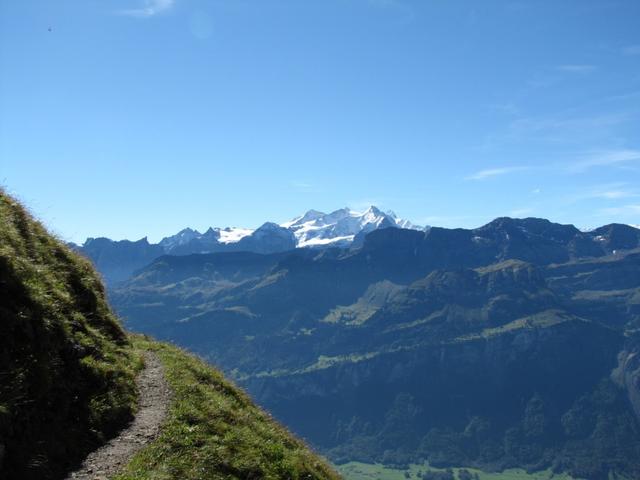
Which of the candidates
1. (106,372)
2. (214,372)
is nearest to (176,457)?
(106,372)

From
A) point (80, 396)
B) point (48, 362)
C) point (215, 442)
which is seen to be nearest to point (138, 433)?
point (80, 396)

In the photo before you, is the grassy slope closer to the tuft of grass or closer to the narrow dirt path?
the narrow dirt path

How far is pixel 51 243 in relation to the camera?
2695 centimetres

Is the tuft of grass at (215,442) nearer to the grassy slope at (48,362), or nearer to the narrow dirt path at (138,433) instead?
the narrow dirt path at (138,433)

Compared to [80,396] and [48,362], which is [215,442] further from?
[48,362]

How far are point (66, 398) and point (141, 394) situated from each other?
608 cm

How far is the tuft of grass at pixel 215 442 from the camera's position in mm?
19427

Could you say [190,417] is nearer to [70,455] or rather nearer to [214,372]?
[70,455]

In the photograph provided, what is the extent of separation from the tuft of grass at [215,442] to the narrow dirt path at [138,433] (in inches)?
15.3

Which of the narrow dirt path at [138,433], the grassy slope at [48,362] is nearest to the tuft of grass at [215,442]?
the narrow dirt path at [138,433]

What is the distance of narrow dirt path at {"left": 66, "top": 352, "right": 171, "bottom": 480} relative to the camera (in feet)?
58.1

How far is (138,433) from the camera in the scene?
69.1ft

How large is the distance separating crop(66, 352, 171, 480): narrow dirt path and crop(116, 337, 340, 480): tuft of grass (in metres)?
0.39

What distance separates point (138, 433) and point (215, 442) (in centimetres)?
296
